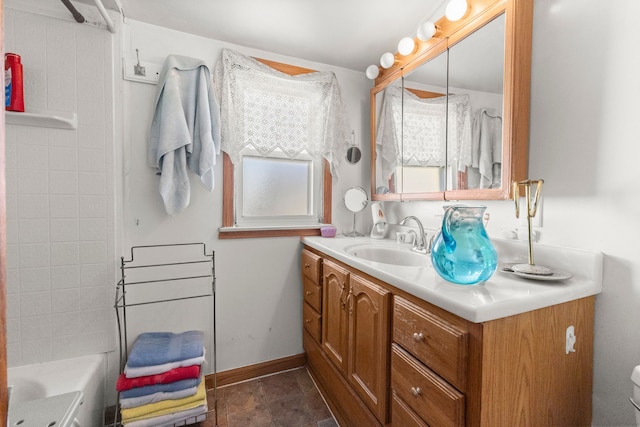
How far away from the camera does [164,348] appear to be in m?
1.45

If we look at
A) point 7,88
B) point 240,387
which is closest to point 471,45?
point 7,88

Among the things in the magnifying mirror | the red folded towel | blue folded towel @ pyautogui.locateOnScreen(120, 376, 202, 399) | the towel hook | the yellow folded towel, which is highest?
the towel hook

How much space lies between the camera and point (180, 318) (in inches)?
66.4

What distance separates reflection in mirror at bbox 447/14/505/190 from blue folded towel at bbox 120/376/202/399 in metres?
1.60

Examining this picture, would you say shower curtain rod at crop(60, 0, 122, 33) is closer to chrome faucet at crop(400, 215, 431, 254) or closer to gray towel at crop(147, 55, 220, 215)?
gray towel at crop(147, 55, 220, 215)

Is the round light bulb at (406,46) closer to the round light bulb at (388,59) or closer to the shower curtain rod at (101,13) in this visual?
the round light bulb at (388,59)

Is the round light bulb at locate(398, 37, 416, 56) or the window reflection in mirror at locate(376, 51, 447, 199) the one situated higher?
the round light bulb at locate(398, 37, 416, 56)

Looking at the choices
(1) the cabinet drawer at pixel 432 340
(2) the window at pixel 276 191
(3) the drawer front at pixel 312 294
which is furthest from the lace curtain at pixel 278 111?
(1) the cabinet drawer at pixel 432 340

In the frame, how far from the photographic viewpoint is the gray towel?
1.46 metres

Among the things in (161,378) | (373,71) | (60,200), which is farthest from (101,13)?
(161,378)

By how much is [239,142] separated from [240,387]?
1518 millimetres

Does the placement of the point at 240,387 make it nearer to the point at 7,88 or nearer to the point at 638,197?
the point at 7,88

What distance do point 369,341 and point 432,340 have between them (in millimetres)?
389

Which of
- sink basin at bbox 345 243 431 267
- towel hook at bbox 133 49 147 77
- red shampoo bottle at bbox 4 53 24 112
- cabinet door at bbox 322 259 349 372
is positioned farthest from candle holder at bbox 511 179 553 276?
red shampoo bottle at bbox 4 53 24 112
